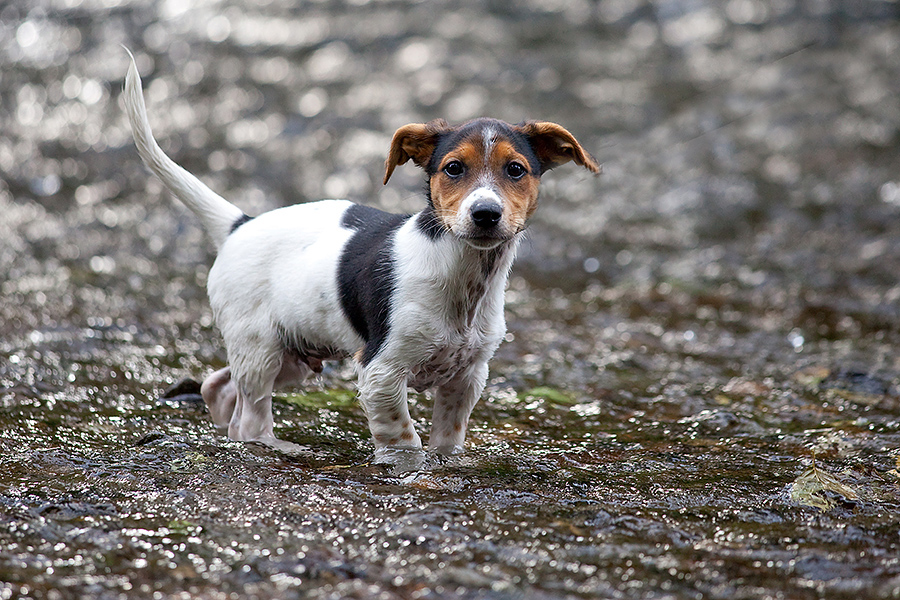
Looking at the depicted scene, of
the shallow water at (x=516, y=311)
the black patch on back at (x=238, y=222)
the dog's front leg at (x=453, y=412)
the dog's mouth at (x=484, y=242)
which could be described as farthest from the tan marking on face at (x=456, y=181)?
the black patch on back at (x=238, y=222)

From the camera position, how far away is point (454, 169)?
4.23m

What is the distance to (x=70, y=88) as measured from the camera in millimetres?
13227

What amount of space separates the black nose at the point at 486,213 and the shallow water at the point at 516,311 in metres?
1.27

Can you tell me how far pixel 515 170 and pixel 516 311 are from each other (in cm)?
396

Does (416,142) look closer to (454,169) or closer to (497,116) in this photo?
(454,169)

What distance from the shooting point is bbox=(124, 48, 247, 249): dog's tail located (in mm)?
5090

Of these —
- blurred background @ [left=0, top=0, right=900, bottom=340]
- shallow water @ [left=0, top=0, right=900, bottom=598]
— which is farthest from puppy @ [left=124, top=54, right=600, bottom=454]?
blurred background @ [left=0, top=0, right=900, bottom=340]

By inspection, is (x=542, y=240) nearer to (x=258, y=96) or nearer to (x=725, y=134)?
(x=725, y=134)

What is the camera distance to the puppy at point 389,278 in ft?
13.9

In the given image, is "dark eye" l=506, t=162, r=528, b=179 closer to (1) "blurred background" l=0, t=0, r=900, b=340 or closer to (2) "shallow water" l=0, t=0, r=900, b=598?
(2) "shallow water" l=0, t=0, r=900, b=598

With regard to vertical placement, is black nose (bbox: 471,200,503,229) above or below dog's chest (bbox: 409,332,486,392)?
above

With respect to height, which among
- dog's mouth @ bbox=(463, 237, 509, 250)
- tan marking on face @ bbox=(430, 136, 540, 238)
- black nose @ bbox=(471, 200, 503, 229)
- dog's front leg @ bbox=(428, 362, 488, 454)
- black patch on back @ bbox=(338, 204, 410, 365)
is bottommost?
dog's front leg @ bbox=(428, 362, 488, 454)

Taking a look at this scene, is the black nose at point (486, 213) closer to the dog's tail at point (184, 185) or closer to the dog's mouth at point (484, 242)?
the dog's mouth at point (484, 242)

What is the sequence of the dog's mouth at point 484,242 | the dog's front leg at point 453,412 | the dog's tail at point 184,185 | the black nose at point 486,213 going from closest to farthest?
the black nose at point 486,213, the dog's mouth at point 484,242, the dog's front leg at point 453,412, the dog's tail at point 184,185
